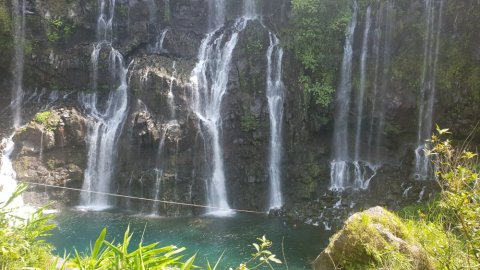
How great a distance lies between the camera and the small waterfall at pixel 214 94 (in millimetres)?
14953

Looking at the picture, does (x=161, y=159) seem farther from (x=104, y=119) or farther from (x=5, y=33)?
(x=5, y=33)

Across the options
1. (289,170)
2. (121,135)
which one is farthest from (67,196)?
(289,170)

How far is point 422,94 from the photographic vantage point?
46.3 feet

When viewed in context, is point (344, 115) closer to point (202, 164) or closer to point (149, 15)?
point (202, 164)

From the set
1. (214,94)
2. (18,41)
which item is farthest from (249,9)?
(18,41)

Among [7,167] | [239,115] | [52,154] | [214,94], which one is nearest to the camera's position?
[7,167]

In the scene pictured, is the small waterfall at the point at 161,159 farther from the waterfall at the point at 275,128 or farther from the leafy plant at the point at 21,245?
the leafy plant at the point at 21,245

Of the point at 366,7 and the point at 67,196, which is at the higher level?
the point at 366,7

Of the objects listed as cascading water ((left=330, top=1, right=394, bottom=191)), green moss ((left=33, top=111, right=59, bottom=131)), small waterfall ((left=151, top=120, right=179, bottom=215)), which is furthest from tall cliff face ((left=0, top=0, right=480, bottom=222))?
green moss ((left=33, top=111, right=59, bottom=131))

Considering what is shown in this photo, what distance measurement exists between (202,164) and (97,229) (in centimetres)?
456

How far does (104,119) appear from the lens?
1562 centimetres

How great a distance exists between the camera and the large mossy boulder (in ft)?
13.2

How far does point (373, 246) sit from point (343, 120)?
1146cm

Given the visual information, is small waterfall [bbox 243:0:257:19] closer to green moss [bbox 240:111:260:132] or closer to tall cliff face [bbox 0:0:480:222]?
tall cliff face [bbox 0:0:480:222]
